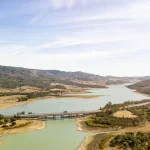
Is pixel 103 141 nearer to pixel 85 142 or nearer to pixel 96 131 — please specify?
pixel 85 142

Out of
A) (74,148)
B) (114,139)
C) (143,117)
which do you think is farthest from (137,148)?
(143,117)

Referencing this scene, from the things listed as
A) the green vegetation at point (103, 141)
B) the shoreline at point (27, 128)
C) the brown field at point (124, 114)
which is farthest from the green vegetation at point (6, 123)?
the brown field at point (124, 114)

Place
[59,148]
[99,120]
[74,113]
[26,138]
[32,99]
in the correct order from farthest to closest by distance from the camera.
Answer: [32,99] < [74,113] < [99,120] < [26,138] < [59,148]

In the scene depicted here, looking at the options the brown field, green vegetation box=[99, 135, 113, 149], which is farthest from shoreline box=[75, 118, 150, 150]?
the brown field

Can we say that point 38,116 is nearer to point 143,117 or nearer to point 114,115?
point 114,115

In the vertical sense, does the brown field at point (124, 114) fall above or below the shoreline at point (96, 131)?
above

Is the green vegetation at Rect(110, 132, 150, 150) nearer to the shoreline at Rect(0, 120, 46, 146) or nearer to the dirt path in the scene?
the shoreline at Rect(0, 120, 46, 146)

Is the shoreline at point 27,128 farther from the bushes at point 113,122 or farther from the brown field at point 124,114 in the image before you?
the brown field at point 124,114

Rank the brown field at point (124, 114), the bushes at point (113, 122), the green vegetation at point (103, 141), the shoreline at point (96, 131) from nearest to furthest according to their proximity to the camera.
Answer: the green vegetation at point (103, 141) → the shoreline at point (96, 131) → the bushes at point (113, 122) → the brown field at point (124, 114)

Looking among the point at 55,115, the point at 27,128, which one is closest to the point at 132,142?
the point at 27,128
